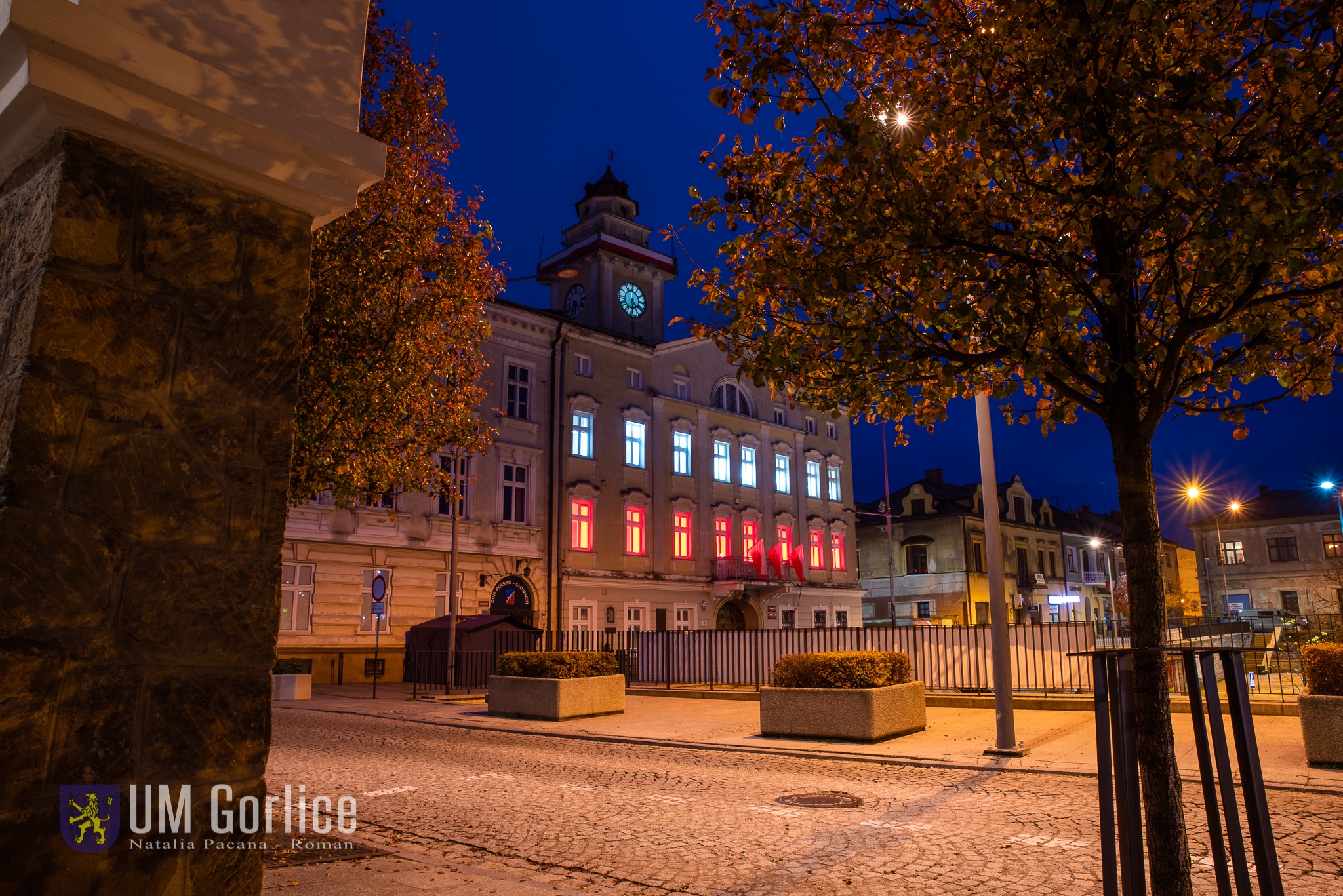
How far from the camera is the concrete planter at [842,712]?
1323 cm

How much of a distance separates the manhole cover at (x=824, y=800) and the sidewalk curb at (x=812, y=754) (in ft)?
8.50

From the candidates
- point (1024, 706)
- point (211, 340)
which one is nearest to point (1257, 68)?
point (211, 340)

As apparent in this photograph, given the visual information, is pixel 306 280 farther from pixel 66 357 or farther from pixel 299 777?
pixel 299 777

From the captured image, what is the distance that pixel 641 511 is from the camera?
126 feet

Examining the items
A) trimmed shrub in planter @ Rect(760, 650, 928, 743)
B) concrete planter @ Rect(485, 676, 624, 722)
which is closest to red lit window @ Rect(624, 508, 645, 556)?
concrete planter @ Rect(485, 676, 624, 722)

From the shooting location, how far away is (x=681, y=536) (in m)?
39.8

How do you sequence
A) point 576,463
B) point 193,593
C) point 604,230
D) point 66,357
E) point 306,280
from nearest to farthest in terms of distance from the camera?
1. point 66,357
2. point 193,593
3. point 306,280
4. point 576,463
5. point 604,230

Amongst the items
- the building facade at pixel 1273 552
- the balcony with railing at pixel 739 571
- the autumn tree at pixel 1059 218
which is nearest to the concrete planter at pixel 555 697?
the autumn tree at pixel 1059 218

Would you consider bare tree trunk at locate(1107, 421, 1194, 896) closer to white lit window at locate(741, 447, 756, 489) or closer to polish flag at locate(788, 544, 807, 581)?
polish flag at locate(788, 544, 807, 581)

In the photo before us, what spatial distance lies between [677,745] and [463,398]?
6.42 m

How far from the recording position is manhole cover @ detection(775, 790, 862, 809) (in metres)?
8.60

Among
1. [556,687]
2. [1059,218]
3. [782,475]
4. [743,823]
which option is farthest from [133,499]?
[782,475]

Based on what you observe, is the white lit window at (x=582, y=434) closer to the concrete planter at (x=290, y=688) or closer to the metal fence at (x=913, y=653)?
the metal fence at (x=913, y=653)

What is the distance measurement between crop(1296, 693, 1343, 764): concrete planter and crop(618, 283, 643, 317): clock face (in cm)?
3455
